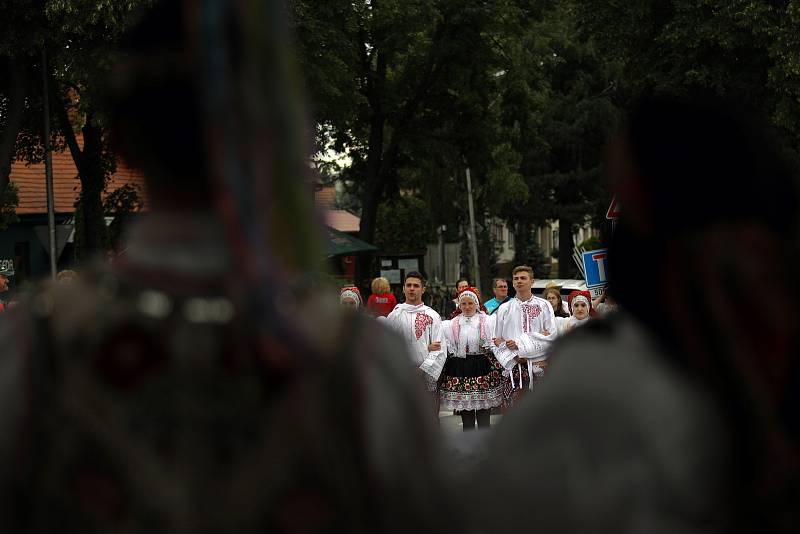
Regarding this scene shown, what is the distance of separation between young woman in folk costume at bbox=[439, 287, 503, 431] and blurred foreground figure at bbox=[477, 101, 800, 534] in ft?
35.8

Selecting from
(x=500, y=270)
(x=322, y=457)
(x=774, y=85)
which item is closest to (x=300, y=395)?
(x=322, y=457)

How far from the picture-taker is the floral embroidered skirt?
513 inches

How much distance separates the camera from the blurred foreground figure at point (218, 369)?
73.6 inches

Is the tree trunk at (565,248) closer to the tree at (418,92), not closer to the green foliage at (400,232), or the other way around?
the green foliage at (400,232)

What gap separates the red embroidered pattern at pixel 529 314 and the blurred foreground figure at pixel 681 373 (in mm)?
11124

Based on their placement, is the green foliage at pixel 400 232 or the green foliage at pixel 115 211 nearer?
the green foliage at pixel 115 211

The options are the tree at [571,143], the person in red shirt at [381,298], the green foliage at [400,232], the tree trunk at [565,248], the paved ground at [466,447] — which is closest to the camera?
the paved ground at [466,447]

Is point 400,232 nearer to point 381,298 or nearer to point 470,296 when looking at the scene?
point 381,298

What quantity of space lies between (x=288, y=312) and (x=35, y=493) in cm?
49

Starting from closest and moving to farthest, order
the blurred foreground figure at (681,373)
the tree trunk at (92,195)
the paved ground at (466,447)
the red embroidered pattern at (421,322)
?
the blurred foreground figure at (681,373), the paved ground at (466,447), the red embroidered pattern at (421,322), the tree trunk at (92,195)

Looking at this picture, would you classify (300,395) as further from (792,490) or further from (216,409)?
(792,490)

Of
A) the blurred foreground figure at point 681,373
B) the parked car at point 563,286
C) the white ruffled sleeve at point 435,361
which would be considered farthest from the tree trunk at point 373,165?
the blurred foreground figure at point 681,373

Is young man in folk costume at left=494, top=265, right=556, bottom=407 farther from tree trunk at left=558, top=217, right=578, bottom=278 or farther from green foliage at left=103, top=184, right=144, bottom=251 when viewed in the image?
tree trunk at left=558, top=217, right=578, bottom=278

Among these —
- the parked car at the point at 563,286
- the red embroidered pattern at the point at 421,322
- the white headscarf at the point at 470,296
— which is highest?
the parked car at the point at 563,286
